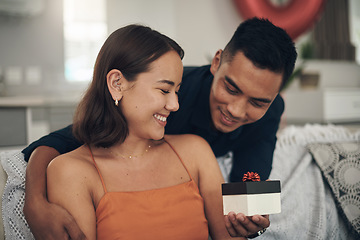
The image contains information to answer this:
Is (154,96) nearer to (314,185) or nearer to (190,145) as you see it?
(190,145)

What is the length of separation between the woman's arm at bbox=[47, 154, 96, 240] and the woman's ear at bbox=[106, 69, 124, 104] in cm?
21

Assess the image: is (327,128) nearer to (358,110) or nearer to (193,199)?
(193,199)

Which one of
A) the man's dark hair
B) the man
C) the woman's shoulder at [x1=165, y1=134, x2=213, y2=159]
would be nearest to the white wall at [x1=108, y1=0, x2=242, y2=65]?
the man

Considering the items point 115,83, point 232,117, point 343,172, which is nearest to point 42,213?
point 115,83

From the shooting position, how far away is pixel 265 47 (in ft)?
3.74

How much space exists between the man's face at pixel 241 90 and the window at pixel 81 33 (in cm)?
232

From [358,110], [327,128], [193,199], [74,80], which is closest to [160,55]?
[193,199]

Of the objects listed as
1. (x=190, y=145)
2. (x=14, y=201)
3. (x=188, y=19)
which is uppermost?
(x=188, y=19)

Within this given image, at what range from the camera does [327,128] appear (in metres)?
1.71

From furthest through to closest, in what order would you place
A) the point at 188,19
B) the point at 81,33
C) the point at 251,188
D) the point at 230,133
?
the point at 188,19 < the point at 81,33 < the point at 230,133 < the point at 251,188

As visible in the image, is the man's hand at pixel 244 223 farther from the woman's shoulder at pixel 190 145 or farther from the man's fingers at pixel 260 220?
the woman's shoulder at pixel 190 145

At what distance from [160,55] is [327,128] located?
104 centimetres

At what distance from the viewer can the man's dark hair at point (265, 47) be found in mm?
1131

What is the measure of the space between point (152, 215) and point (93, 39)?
2.68 m
